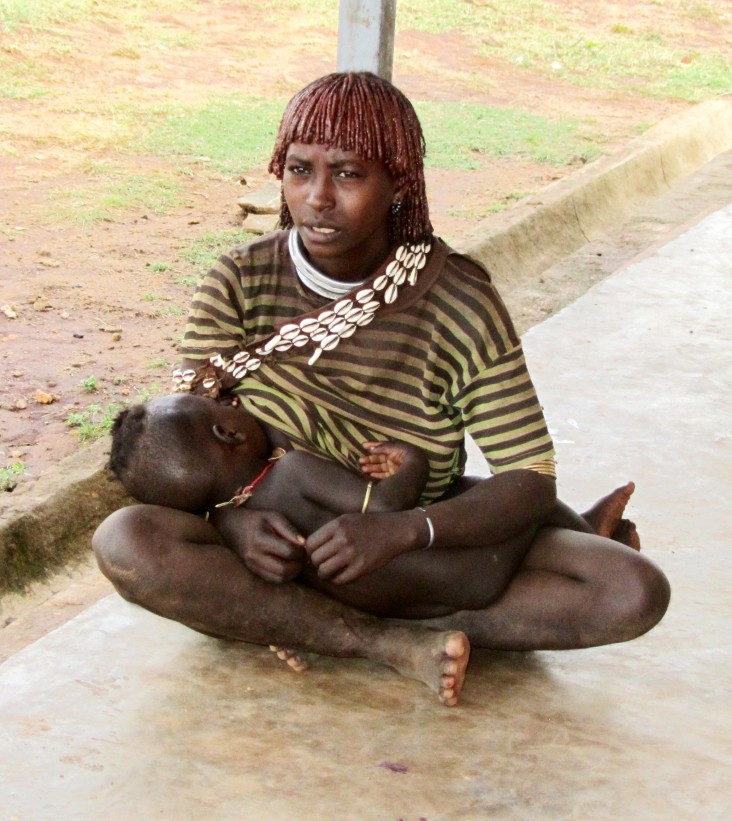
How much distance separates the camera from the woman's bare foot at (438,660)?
2467 millimetres

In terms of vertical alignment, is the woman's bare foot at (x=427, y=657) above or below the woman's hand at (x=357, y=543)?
below

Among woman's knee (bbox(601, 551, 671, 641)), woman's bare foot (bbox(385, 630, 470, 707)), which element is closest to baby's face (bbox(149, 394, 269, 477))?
woman's bare foot (bbox(385, 630, 470, 707))

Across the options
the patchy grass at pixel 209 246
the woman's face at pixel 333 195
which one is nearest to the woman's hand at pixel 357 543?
the woman's face at pixel 333 195

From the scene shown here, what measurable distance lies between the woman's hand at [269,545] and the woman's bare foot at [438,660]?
0.27 meters

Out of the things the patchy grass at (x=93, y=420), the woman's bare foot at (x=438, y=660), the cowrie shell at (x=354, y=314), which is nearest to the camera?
the woman's bare foot at (x=438, y=660)

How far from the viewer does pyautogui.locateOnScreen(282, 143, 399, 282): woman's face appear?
241 centimetres

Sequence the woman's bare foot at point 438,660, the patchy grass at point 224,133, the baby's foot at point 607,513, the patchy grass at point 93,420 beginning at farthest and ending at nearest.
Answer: the patchy grass at point 224,133 < the patchy grass at point 93,420 < the baby's foot at point 607,513 < the woman's bare foot at point 438,660

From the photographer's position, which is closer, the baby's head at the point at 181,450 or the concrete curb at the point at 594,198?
the baby's head at the point at 181,450

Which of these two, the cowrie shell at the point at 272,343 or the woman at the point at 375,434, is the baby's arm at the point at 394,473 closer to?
the woman at the point at 375,434

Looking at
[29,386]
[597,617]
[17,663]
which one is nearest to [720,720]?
[597,617]

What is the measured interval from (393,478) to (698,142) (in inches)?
278

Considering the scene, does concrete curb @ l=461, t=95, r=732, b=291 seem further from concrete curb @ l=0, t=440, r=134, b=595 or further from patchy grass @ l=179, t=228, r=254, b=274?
concrete curb @ l=0, t=440, r=134, b=595

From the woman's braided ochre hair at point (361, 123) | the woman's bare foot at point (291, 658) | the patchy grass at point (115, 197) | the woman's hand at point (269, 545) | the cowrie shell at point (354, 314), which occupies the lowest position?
the patchy grass at point (115, 197)

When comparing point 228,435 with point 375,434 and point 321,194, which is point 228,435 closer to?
point 375,434
